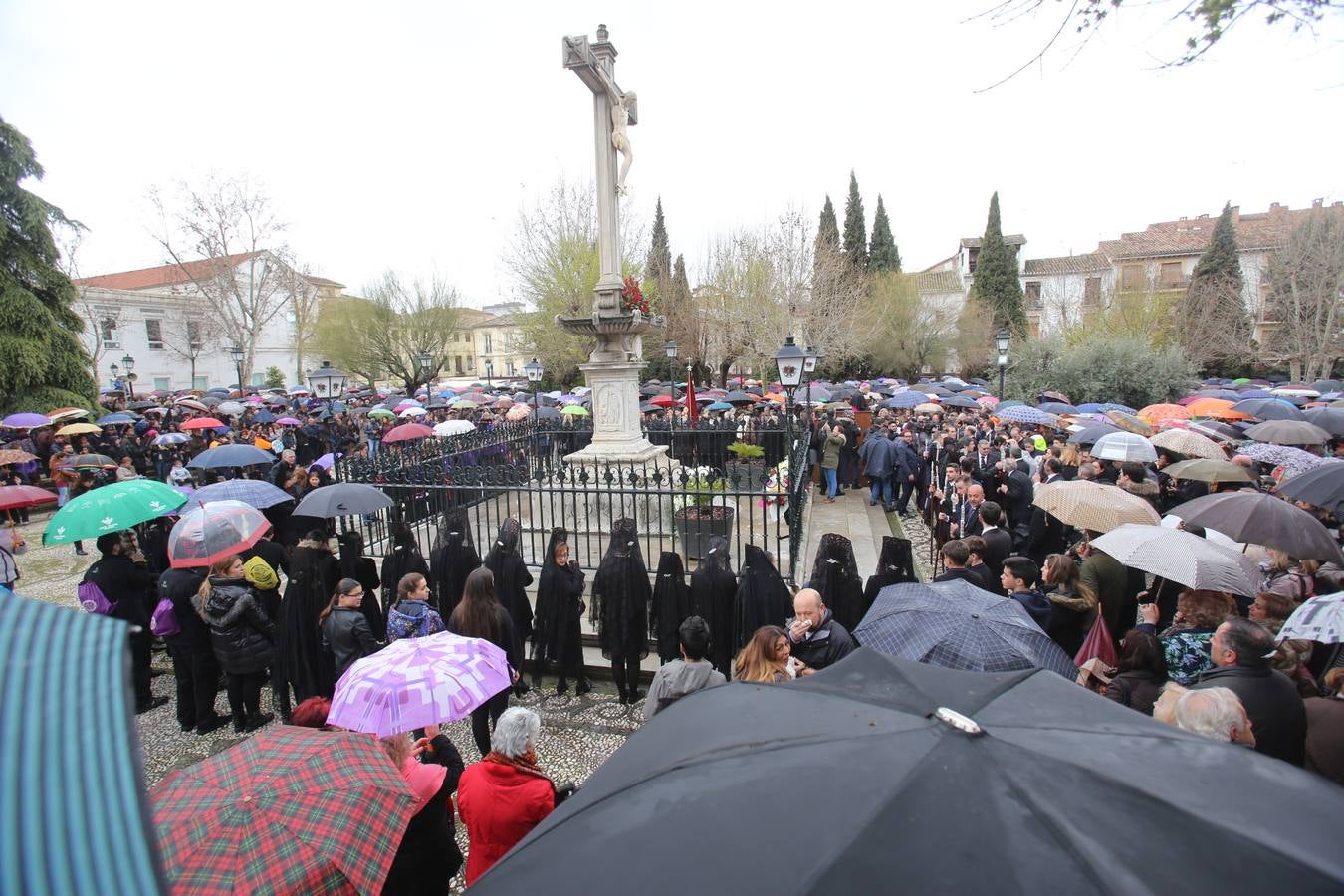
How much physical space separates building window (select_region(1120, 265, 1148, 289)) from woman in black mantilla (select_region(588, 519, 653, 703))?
3764 centimetres

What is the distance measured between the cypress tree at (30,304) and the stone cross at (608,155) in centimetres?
1809

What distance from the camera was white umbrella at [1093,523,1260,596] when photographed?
3891 millimetres

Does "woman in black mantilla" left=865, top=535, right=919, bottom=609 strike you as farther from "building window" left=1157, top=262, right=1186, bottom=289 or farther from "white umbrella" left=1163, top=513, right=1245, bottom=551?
"building window" left=1157, top=262, right=1186, bottom=289

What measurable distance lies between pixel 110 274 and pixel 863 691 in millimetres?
80326

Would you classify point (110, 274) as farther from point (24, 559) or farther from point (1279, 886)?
point (1279, 886)

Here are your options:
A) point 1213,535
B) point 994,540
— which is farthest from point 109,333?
point 1213,535

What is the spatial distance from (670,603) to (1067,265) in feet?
182

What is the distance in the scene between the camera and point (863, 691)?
197 centimetres

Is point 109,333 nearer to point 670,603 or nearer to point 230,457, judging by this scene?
point 230,457

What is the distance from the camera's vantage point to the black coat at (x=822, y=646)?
415 cm

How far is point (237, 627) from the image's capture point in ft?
16.6

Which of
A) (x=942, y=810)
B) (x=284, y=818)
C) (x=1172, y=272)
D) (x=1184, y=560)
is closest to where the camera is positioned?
(x=942, y=810)

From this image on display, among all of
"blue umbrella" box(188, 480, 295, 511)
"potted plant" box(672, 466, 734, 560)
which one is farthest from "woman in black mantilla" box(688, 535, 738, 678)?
"blue umbrella" box(188, 480, 295, 511)

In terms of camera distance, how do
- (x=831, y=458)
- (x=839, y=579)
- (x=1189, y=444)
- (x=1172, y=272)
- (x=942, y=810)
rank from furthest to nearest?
(x=1172, y=272), (x=831, y=458), (x=1189, y=444), (x=839, y=579), (x=942, y=810)
